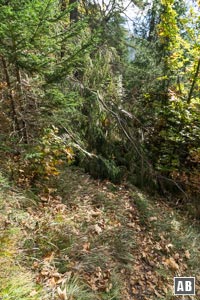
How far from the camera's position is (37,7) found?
2361mm

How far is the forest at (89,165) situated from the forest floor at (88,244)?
1cm

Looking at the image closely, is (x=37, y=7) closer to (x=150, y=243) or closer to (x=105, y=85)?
(x=105, y=85)

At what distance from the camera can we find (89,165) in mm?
4449

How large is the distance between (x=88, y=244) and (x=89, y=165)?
1806 mm

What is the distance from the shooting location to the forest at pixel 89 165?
2457mm

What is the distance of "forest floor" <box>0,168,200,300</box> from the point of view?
86.0 inches

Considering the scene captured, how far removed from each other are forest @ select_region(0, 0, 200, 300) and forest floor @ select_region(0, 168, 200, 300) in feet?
0.05

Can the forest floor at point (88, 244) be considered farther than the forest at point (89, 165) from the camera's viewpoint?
No

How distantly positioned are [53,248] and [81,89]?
258 centimetres

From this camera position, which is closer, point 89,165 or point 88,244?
point 88,244

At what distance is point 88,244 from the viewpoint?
280cm

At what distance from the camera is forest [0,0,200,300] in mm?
2457

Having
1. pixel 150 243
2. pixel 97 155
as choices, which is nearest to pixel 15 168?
pixel 97 155

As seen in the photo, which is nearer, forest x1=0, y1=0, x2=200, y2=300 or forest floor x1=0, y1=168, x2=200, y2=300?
forest floor x1=0, y1=168, x2=200, y2=300
